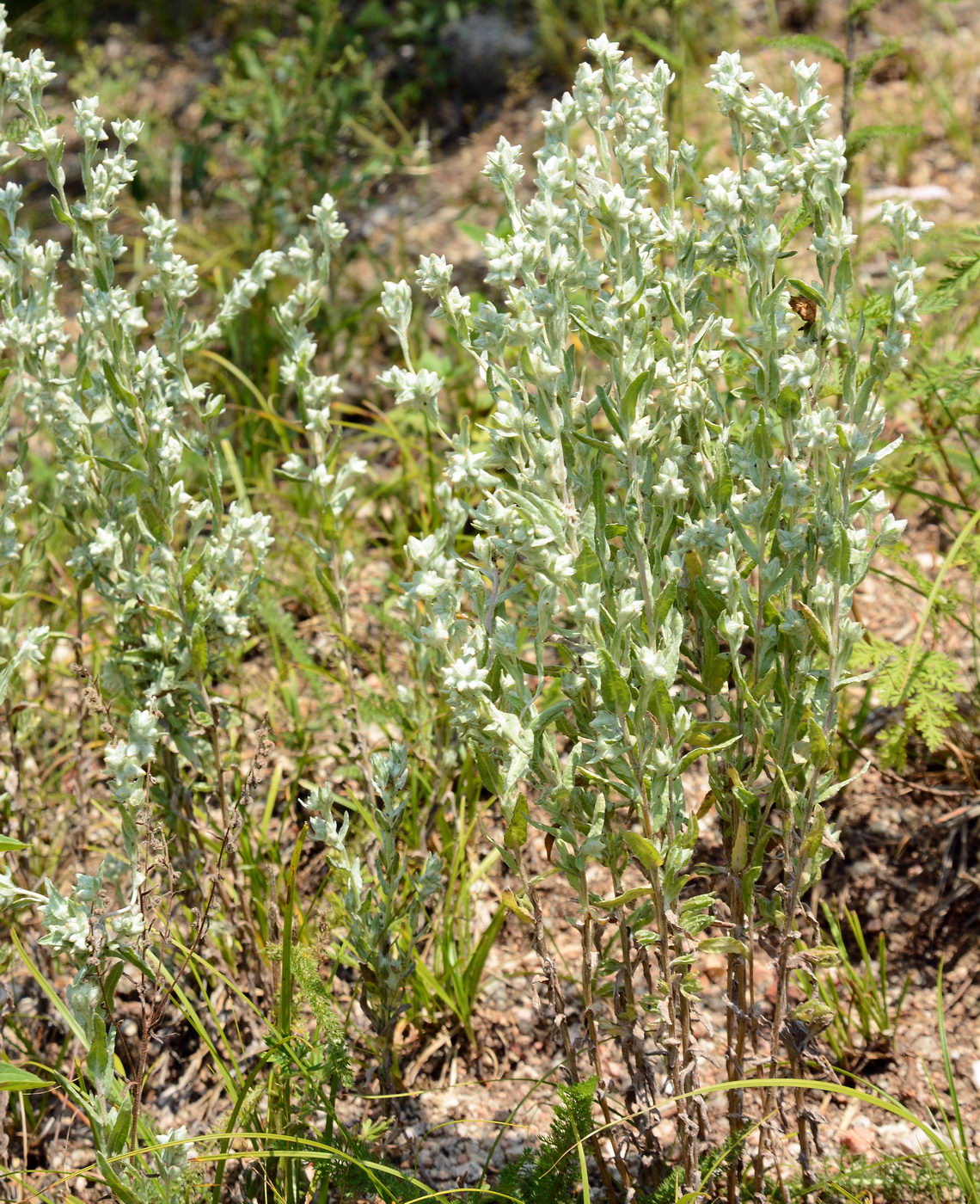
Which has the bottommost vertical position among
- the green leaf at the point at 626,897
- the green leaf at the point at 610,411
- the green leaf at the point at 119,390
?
the green leaf at the point at 626,897

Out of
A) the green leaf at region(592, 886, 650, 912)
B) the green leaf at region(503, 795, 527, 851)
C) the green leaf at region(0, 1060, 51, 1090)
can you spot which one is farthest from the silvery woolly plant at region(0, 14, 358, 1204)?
the green leaf at region(592, 886, 650, 912)

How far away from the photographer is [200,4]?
623 cm

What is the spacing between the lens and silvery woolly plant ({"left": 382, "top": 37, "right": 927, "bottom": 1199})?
4.82 feet

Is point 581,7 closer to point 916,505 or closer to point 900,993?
point 916,505

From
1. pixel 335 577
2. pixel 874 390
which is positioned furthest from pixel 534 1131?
pixel 874 390

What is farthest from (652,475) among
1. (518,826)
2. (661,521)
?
(518,826)

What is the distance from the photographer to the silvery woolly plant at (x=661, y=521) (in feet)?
4.82

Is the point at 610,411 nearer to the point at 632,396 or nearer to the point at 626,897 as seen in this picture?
the point at 632,396

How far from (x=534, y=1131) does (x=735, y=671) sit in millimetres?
1089

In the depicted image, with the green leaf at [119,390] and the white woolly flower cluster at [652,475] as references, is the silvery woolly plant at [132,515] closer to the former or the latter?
the green leaf at [119,390]

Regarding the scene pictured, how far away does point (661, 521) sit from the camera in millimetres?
1621

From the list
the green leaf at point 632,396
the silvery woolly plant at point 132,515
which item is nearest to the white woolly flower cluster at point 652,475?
the green leaf at point 632,396

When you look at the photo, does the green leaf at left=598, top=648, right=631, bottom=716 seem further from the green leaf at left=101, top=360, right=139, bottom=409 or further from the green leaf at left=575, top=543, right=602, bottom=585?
the green leaf at left=101, top=360, right=139, bottom=409

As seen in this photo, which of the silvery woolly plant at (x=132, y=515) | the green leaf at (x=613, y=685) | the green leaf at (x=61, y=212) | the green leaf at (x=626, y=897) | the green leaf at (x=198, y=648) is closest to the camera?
the green leaf at (x=613, y=685)
